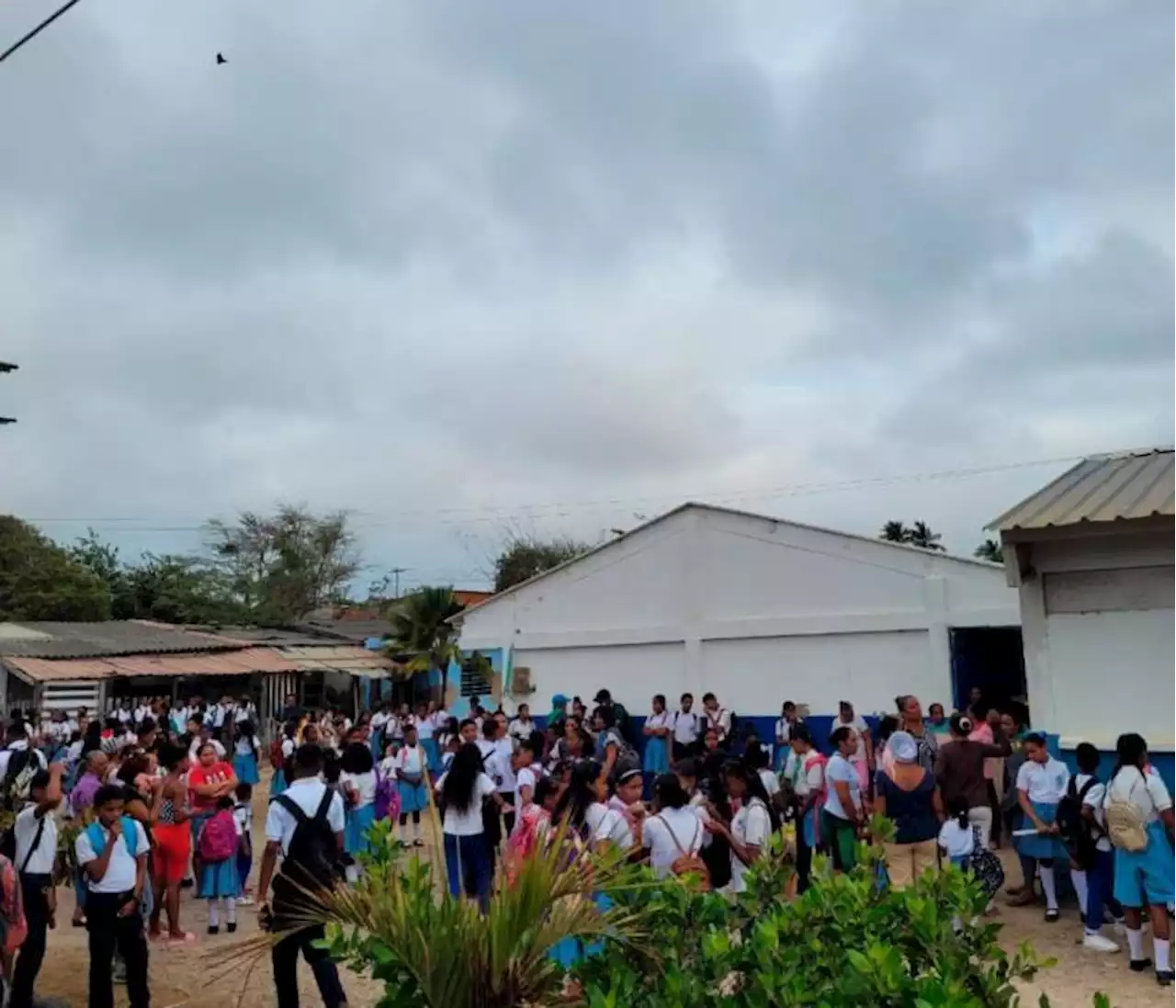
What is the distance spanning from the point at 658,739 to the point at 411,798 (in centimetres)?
360

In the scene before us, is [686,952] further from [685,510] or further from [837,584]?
[685,510]

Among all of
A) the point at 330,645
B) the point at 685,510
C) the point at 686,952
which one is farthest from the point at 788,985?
the point at 330,645

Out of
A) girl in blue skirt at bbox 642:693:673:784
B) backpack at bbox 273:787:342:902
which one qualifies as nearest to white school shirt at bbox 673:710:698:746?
girl in blue skirt at bbox 642:693:673:784

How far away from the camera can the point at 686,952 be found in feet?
11.4

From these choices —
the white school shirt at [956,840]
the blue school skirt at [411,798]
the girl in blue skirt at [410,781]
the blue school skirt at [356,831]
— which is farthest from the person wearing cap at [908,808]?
the blue school skirt at [411,798]

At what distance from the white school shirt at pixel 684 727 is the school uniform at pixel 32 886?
9.60 metres

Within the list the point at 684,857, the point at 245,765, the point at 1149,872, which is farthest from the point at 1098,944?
the point at 245,765

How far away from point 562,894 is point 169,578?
43022 mm

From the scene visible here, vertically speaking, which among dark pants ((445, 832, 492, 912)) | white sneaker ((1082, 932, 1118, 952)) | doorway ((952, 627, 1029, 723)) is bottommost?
white sneaker ((1082, 932, 1118, 952))

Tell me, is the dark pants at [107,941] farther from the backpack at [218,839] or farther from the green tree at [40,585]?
the green tree at [40,585]

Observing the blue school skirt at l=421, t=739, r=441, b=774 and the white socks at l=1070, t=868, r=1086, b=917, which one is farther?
the blue school skirt at l=421, t=739, r=441, b=774

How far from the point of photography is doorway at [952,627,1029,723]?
1532 cm

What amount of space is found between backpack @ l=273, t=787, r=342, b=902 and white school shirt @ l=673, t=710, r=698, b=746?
9.06 meters

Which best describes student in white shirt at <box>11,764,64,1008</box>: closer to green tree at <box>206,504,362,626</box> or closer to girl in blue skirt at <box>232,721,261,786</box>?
girl in blue skirt at <box>232,721,261,786</box>
